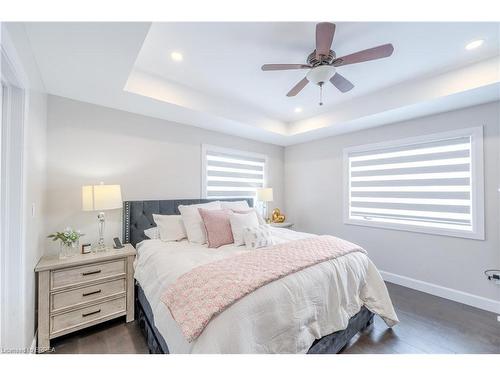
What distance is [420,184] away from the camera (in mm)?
2926

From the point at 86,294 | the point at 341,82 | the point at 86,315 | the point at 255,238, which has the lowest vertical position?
the point at 86,315

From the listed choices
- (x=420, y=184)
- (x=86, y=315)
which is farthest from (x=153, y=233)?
(x=420, y=184)

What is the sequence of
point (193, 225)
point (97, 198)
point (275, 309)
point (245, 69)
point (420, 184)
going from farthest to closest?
point (420, 184) < point (193, 225) < point (245, 69) < point (97, 198) < point (275, 309)

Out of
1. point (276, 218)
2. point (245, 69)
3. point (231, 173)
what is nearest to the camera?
point (245, 69)

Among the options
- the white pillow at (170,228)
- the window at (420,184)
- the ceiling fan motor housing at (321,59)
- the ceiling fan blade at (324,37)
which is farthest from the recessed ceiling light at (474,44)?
the white pillow at (170,228)

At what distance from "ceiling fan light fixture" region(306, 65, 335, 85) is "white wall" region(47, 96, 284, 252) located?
6.52 ft

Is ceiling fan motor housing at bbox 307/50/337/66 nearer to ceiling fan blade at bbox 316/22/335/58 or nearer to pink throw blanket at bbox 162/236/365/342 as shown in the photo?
ceiling fan blade at bbox 316/22/335/58

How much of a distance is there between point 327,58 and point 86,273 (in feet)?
9.60

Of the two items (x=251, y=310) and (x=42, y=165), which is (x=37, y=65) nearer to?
(x=42, y=165)

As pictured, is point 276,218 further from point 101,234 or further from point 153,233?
point 101,234

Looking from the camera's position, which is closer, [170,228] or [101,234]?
[101,234]

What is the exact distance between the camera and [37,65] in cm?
171
